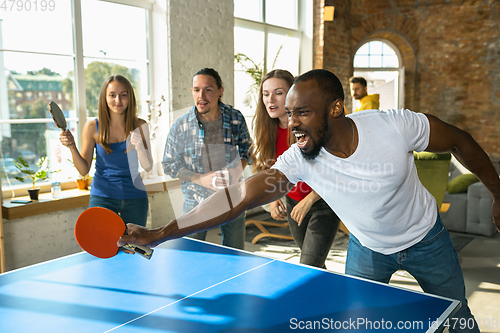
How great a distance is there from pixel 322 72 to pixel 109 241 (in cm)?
88

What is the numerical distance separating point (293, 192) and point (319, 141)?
2.88 feet

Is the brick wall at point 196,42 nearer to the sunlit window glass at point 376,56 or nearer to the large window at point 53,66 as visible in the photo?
the large window at point 53,66

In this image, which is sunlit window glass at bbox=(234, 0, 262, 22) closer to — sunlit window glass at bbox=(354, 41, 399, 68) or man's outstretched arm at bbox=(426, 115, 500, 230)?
sunlit window glass at bbox=(354, 41, 399, 68)

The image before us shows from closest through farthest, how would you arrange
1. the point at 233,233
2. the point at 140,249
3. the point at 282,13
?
the point at 140,249 < the point at 233,233 < the point at 282,13

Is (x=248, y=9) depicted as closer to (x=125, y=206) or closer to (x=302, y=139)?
(x=125, y=206)

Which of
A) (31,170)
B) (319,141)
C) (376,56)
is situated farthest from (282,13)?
(319,141)

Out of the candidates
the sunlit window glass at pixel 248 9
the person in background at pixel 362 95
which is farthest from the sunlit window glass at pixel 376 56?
the sunlit window glass at pixel 248 9

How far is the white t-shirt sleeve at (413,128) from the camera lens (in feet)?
4.83

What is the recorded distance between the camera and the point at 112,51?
417 cm

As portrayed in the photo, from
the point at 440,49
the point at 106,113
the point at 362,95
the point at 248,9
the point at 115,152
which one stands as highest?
the point at 248,9

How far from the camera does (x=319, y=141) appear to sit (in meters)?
1.42

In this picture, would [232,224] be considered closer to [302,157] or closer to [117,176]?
[117,176]

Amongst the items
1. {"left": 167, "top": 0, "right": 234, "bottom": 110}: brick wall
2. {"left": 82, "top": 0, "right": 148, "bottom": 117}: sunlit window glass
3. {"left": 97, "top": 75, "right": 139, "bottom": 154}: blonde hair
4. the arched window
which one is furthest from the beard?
the arched window

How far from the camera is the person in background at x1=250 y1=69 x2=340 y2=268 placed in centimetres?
209
